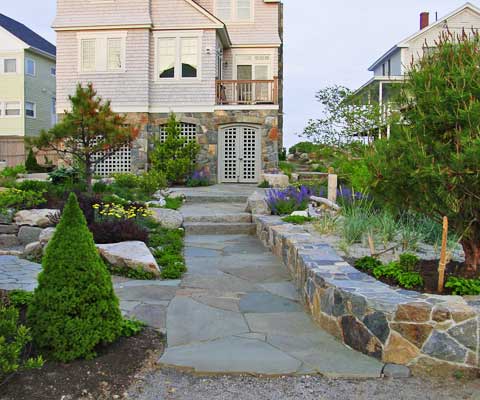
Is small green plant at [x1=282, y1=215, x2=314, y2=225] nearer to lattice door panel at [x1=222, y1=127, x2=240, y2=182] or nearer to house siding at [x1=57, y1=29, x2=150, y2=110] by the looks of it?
lattice door panel at [x1=222, y1=127, x2=240, y2=182]

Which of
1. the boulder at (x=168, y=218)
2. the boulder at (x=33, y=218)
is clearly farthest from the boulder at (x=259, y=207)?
the boulder at (x=33, y=218)

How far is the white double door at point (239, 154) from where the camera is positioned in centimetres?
1867

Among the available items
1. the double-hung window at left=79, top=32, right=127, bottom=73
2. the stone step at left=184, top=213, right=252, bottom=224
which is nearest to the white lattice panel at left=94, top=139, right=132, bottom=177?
the double-hung window at left=79, top=32, right=127, bottom=73

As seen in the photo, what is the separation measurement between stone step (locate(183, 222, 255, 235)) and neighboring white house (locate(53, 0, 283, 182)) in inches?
335

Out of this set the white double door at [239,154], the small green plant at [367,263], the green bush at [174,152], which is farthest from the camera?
the white double door at [239,154]

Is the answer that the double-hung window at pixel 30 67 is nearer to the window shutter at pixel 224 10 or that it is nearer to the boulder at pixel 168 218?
the window shutter at pixel 224 10

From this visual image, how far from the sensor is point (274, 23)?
2047 cm

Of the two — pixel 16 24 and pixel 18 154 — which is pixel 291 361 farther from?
pixel 16 24

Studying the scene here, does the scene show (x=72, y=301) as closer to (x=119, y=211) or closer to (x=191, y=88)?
(x=119, y=211)

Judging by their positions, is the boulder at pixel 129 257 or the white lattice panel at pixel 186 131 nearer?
the boulder at pixel 129 257

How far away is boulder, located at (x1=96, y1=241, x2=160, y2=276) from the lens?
21.0ft

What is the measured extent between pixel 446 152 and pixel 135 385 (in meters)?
3.13

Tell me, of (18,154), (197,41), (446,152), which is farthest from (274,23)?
(446,152)

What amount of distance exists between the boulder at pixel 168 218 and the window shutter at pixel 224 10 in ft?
43.6
